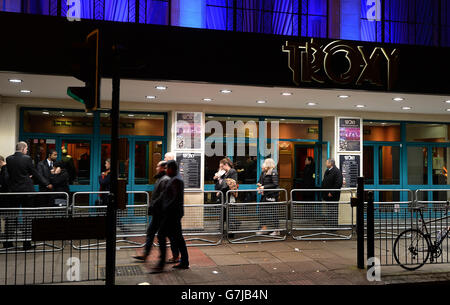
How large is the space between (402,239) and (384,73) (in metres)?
4.09

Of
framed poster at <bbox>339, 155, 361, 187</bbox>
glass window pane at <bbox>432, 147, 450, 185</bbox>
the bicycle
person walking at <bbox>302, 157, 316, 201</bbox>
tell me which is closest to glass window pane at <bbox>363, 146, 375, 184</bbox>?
framed poster at <bbox>339, 155, 361, 187</bbox>

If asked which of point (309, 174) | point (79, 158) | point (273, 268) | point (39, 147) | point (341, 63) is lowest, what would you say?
point (273, 268)

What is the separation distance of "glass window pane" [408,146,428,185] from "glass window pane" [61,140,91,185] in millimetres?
10437

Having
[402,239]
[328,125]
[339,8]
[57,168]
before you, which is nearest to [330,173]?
[328,125]

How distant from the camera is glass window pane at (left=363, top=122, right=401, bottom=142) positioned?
44.7 feet

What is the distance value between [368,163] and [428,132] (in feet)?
8.62

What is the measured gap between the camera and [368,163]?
44.5 ft

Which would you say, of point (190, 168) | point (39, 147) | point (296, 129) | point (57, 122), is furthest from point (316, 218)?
point (39, 147)

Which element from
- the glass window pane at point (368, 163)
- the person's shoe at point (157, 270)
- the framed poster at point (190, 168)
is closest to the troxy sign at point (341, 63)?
the framed poster at point (190, 168)

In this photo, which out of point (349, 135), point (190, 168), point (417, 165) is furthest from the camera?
point (417, 165)

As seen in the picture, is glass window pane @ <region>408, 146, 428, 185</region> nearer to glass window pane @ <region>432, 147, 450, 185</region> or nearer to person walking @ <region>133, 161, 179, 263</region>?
glass window pane @ <region>432, 147, 450, 185</region>

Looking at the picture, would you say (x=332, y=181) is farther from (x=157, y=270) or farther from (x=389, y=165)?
(x=157, y=270)

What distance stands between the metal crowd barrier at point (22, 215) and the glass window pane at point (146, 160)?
2991 mm

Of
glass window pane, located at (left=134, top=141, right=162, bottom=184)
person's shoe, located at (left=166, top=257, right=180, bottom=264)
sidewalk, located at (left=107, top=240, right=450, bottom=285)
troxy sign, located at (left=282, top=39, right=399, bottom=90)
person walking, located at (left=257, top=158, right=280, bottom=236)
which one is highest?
troxy sign, located at (left=282, top=39, right=399, bottom=90)
